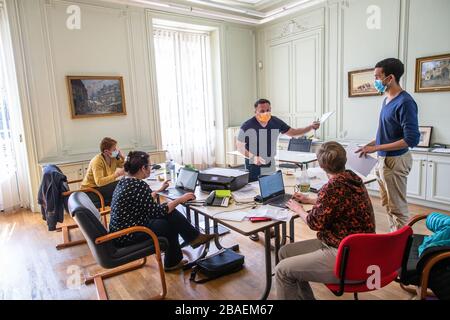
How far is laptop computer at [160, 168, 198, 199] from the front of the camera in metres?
2.71

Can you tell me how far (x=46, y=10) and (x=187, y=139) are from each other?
9.96 ft

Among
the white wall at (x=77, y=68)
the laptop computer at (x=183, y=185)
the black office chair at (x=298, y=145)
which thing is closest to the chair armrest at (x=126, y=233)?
the laptop computer at (x=183, y=185)

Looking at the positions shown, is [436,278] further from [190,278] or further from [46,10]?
[46,10]

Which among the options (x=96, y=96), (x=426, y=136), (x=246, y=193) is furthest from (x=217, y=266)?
(x=96, y=96)

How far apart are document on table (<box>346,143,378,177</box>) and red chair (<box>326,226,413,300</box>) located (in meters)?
1.05

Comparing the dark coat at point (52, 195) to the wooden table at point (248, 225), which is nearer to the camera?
the wooden table at point (248, 225)

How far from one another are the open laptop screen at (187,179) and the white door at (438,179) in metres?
3.08

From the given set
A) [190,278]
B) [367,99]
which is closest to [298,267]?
[190,278]

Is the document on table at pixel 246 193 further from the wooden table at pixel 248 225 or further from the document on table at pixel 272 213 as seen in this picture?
the document on table at pixel 272 213

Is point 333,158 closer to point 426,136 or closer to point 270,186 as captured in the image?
point 270,186

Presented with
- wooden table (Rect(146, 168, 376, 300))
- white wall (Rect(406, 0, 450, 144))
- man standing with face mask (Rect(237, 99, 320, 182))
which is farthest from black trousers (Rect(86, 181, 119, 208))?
white wall (Rect(406, 0, 450, 144))

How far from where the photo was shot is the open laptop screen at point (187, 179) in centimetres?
273

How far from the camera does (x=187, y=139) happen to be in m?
6.23
